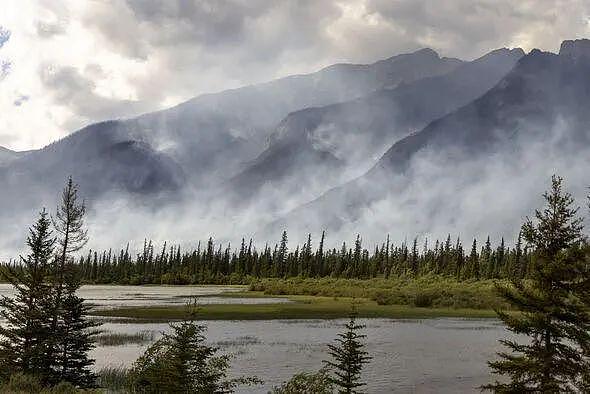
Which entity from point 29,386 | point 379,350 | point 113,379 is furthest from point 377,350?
point 29,386

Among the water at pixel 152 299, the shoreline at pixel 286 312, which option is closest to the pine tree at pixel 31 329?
the water at pixel 152 299

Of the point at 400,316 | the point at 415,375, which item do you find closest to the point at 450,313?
the point at 400,316

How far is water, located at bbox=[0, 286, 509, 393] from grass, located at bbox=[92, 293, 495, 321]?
6.19 m

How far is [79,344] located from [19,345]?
3.40m

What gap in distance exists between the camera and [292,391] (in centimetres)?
2705

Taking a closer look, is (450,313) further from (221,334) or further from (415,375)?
(415,375)

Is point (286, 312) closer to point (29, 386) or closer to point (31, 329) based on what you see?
point (31, 329)

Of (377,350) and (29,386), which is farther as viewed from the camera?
(377,350)

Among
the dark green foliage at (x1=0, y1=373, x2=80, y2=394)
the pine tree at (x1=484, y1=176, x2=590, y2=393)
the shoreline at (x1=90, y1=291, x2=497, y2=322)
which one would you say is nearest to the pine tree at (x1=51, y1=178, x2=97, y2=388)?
the dark green foliage at (x1=0, y1=373, x2=80, y2=394)

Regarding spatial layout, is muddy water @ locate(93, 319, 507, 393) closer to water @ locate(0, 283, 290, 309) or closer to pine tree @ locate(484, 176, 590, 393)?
water @ locate(0, 283, 290, 309)

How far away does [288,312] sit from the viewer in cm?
8794

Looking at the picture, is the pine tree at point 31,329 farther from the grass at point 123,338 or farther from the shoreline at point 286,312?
the shoreline at point 286,312

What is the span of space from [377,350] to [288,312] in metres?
38.4

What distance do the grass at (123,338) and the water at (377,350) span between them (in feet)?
6.20
